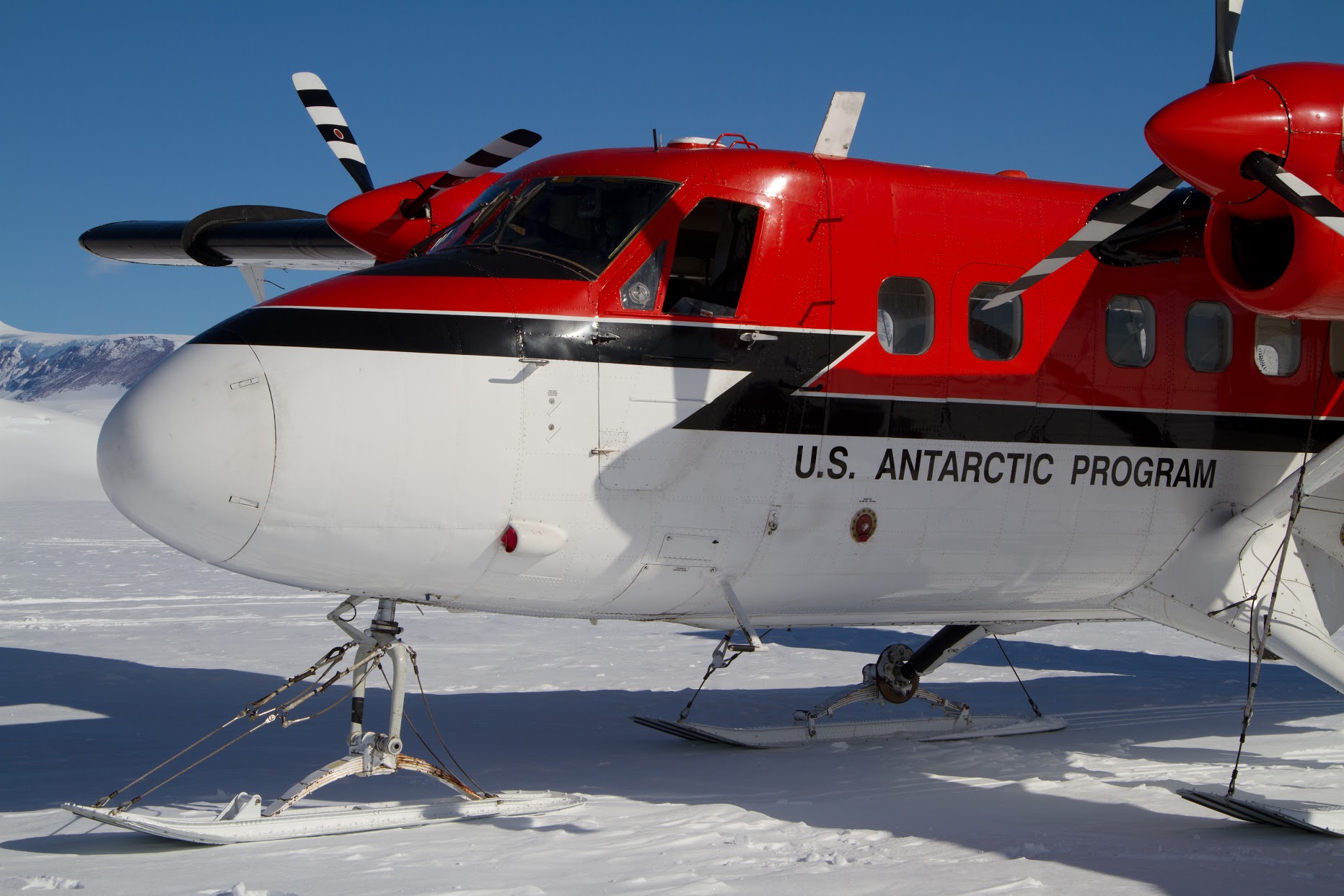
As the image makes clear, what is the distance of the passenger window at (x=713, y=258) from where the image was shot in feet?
20.2

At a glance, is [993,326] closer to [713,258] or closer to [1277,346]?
[713,258]

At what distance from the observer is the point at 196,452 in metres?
5.08

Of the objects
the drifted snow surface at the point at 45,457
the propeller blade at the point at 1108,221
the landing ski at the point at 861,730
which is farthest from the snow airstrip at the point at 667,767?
the drifted snow surface at the point at 45,457

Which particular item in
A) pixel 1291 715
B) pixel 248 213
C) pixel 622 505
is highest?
pixel 248 213

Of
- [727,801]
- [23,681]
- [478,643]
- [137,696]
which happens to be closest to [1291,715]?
[727,801]

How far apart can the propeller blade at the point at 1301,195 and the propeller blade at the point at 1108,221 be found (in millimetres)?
598

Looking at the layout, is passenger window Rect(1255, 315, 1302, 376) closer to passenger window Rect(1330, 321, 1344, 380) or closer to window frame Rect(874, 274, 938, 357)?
passenger window Rect(1330, 321, 1344, 380)

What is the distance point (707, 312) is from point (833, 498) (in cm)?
127

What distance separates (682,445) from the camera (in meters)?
6.02

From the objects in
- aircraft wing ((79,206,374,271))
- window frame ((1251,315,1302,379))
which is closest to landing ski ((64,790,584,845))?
window frame ((1251,315,1302,379))

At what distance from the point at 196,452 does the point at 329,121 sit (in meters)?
5.77

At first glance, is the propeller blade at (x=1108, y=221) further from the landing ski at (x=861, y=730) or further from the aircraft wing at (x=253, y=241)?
the aircraft wing at (x=253, y=241)

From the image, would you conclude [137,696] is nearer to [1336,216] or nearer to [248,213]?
[248,213]

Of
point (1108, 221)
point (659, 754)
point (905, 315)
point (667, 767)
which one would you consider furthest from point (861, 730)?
point (1108, 221)
